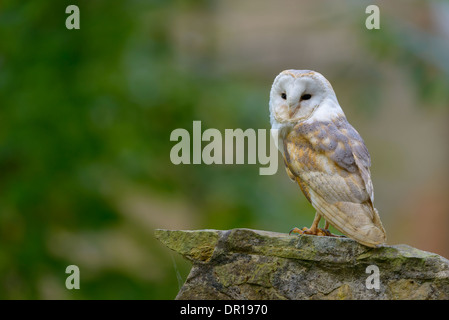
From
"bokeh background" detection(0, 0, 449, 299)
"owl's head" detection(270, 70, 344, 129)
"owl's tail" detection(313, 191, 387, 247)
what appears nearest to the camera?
"owl's tail" detection(313, 191, 387, 247)

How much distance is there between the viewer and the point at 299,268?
235 cm

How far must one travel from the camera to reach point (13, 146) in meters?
4.50

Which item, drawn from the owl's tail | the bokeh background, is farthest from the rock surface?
the bokeh background

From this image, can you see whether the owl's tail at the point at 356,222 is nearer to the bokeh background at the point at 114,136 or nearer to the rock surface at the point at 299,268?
the rock surface at the point at 299,268

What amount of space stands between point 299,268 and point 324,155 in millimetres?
427

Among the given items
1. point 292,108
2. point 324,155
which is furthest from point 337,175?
point 292,108

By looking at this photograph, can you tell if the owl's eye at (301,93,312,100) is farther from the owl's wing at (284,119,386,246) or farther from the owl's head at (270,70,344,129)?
the owl's wing at (284,119,386,246)

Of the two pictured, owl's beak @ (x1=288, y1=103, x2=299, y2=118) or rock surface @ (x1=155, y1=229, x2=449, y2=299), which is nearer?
rock surface @ (x1=155, y1=229, x2=449, y2=299)

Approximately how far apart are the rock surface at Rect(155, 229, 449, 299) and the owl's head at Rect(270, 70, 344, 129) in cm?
45

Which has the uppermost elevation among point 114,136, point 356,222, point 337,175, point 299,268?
point 114,136

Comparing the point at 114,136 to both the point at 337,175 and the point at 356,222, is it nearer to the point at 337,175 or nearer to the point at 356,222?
the point at 337,175

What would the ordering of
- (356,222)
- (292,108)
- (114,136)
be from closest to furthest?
1. (356,222)
2. (292,108)
3. (114,136)

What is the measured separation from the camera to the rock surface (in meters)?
2.30

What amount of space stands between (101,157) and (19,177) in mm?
590
